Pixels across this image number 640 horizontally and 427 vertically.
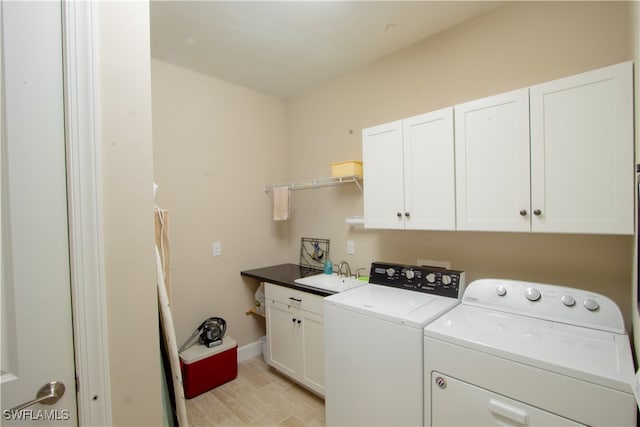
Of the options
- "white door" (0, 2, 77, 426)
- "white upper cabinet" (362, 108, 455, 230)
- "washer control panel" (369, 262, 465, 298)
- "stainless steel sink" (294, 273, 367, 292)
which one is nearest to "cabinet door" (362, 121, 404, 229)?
"white upper cabinet" (362, 108, 455, 230)

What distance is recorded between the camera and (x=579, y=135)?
1359mm

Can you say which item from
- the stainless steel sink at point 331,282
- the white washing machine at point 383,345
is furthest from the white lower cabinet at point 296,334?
the white washing machine at point 383,345

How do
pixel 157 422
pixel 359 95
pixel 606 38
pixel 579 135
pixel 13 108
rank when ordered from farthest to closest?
1. pixel 359 95
2. pixel 606 38
3. pixel 579 135
4. pixel 157 422
5. pixel 13 108

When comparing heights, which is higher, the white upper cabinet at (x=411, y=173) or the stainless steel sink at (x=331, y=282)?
the white upper cabinet at (x=411, y=173)

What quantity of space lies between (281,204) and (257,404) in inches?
68.0

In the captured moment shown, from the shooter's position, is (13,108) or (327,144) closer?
(13,108)

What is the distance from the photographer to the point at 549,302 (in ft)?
4.86

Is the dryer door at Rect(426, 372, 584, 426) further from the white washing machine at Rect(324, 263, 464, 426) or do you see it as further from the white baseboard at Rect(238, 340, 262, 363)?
the white baseboard at Rect(238, 340, 262, 363)

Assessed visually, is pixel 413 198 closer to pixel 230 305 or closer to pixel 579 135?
pixel 579 135

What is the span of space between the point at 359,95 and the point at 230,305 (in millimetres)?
2317

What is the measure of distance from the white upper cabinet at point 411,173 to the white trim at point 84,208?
64.6 inches

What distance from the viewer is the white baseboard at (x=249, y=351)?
288 centimetres

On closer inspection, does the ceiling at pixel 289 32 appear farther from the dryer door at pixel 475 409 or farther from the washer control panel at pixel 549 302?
the dryer door at pixel 475 409

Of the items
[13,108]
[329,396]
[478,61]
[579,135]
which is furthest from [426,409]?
[478,61]
